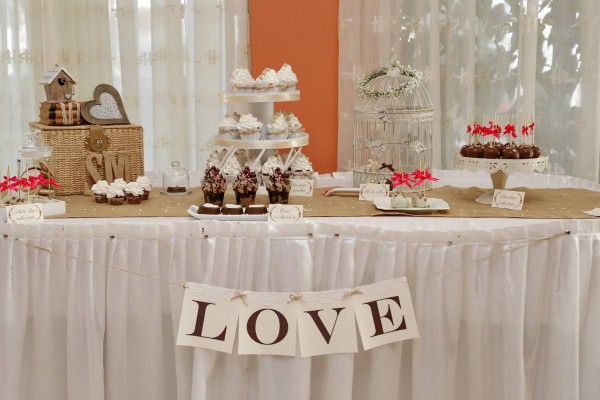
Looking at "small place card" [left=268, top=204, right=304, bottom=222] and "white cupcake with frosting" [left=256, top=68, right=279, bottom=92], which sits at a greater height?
"white cupcake with frosting" [left=256, top=68, right=279, bottom=92]

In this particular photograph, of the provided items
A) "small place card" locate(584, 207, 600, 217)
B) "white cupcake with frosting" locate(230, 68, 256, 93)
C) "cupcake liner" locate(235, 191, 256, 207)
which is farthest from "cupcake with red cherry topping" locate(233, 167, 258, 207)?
"small place card" locate(584, 207, 600, 217)

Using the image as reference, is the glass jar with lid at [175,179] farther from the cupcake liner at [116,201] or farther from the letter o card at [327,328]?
the letter o card at [327,328]

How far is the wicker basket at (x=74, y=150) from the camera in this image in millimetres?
2111

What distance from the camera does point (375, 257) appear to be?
68.2 inches

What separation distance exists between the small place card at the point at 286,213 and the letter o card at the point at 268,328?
0.68 ft

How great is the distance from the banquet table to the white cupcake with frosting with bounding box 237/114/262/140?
1.60 feet

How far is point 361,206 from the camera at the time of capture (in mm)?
2012

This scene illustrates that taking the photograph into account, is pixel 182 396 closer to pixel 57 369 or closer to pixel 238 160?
pixel 57 369

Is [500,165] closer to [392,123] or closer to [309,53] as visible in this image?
[392,123]

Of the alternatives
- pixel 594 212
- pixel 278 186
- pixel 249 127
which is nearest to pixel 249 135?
pixel 249 127

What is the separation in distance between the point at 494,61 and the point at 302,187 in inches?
56.2

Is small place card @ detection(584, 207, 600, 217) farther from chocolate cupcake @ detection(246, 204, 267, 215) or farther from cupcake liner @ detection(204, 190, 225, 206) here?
cupcake liner @ detection(204, 190, 225, 206)

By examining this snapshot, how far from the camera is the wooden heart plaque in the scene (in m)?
2.20

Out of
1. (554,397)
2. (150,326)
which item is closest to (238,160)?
(150,326)
